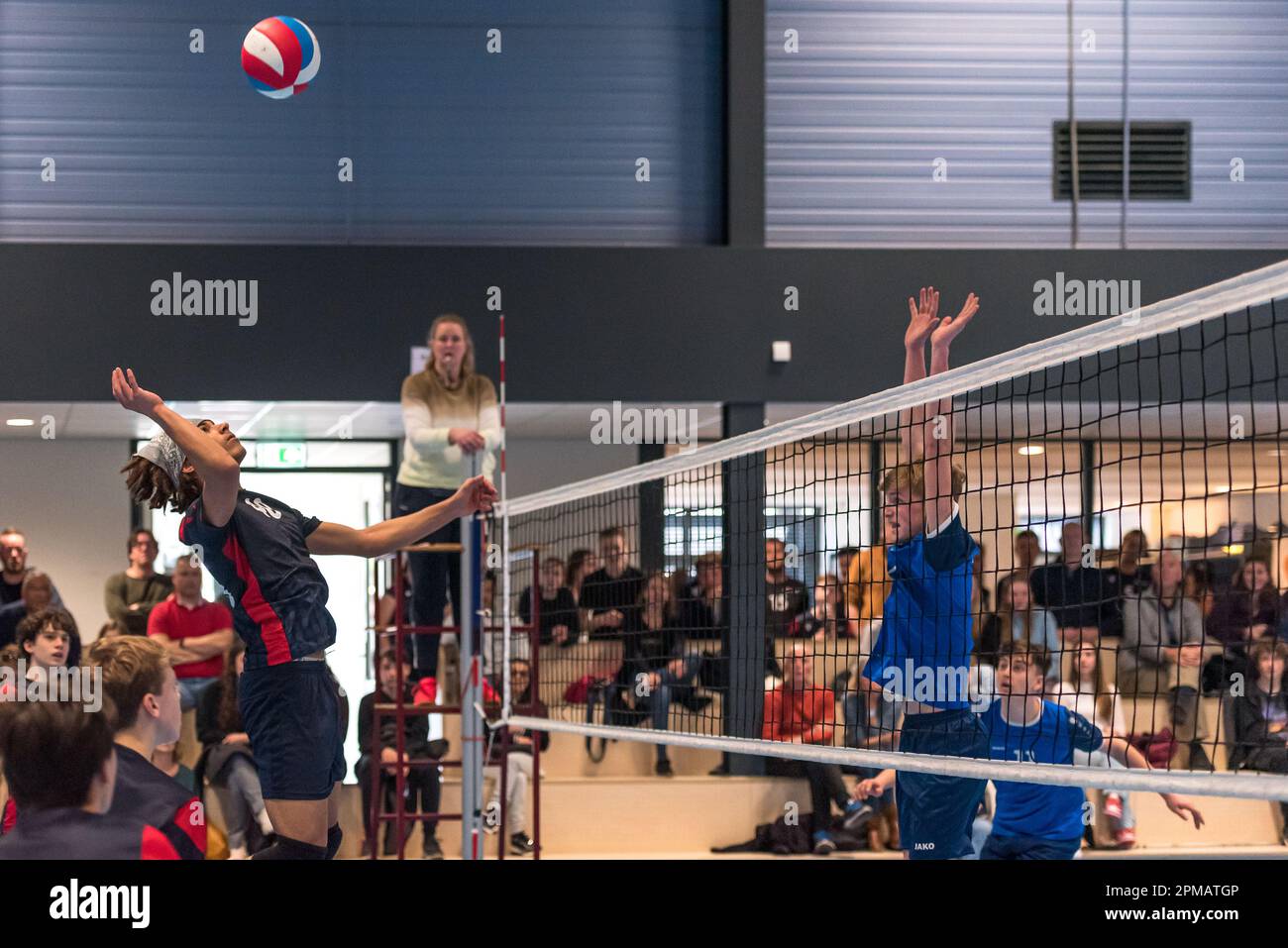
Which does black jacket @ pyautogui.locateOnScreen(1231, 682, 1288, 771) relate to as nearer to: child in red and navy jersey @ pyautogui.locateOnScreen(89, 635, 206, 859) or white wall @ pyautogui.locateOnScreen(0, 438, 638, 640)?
child in red and navy jersey @ pyautogui.locateOnScreen(89, 635, 206, 859)

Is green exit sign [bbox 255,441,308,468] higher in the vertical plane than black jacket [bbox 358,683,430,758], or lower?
higher

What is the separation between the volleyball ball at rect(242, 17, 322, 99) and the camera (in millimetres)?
8188

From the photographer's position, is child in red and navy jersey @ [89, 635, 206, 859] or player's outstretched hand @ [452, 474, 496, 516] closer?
child in red and navy jersey @ [89, 635, 206, 859]

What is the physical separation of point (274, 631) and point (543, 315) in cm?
608

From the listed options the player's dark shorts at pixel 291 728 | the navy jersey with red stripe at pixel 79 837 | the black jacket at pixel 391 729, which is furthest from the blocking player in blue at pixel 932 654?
the black jacket at pixel 391 729

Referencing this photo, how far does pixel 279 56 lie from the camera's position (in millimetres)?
8258

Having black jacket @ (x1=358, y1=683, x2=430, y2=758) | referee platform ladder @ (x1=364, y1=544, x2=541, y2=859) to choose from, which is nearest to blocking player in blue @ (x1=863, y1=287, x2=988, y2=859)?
referee platform ladder @ (x1=364, y1=544, x2=541, y2=859)

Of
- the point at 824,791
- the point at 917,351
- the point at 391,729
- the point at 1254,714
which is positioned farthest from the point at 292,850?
the point at 1254,714

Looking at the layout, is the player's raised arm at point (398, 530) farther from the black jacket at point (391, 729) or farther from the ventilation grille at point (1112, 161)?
the ventilation grille at point (1112, 161)

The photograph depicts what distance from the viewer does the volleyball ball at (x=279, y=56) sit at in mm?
8188

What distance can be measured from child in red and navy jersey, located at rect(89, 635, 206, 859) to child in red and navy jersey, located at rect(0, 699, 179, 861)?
88 millimetres

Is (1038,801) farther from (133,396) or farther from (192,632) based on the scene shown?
(192,632)

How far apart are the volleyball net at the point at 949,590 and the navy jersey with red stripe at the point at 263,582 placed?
1677 millimetres
